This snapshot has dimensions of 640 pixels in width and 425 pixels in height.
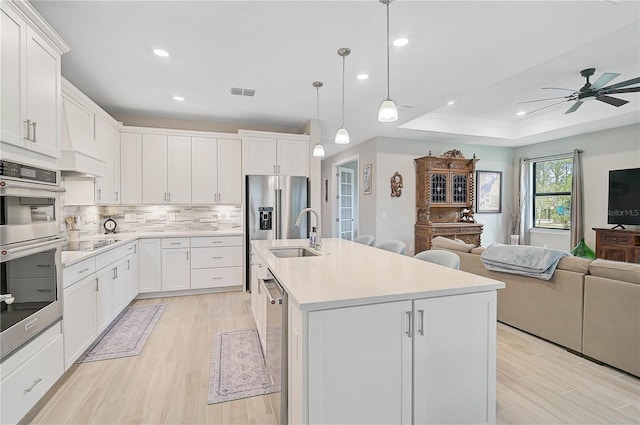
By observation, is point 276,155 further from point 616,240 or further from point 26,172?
point 616,240

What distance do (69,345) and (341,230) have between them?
6.19 meters

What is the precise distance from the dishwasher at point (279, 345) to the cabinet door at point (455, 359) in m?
0.68

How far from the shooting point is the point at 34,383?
187 centimetres

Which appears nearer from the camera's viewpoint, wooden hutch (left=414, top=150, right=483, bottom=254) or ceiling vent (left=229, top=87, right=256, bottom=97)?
ceiling vent (left=229, top=87, right=256, bottom=97)

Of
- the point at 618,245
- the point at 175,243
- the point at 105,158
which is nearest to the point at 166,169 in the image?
the point at 105,158

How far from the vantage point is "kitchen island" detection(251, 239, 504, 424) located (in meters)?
1.38

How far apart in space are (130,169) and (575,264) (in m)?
5.29

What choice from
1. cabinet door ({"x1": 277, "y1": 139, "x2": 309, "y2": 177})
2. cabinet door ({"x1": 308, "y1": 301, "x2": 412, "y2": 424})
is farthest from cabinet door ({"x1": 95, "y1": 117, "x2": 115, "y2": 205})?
cabinet door ({"x1": 308, "y1": 301, "x2": 412, "y2": 424})

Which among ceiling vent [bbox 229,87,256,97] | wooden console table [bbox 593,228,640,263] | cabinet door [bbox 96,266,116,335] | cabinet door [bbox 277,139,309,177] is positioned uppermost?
ceiling vent [bbox 229,87,256,97]

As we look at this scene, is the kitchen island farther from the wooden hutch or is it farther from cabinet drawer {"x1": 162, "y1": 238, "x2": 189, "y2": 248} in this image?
the wooden hutch

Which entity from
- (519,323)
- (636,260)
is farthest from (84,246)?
(636,260)

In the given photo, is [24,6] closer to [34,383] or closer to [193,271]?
[34,383]

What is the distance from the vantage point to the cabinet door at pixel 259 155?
4.64 m

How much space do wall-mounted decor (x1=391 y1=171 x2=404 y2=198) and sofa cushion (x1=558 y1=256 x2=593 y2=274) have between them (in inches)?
139
